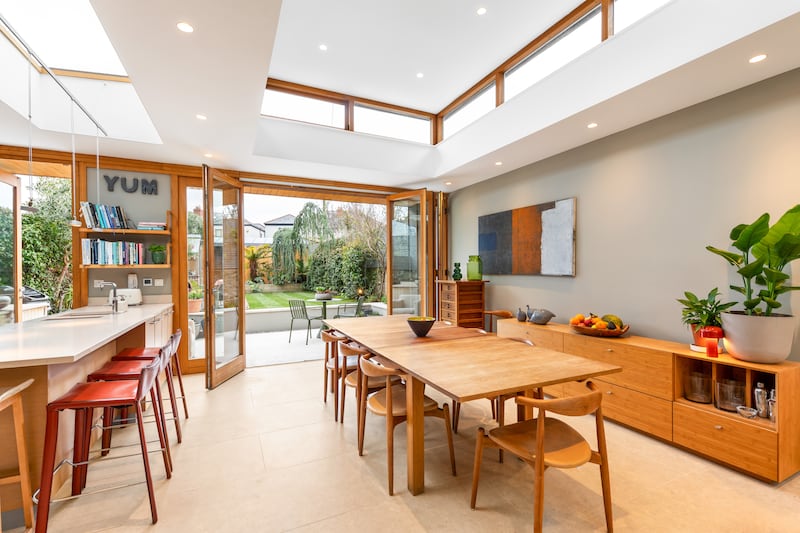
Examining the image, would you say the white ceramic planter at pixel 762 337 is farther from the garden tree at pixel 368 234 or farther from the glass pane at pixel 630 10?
the garden tree at pixel 368 234

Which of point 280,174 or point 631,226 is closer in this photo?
point 631,226

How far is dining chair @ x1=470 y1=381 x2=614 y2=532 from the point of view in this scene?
62.6 inches

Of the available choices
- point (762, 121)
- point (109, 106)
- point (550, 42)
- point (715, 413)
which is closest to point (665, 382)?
point (715, 413)

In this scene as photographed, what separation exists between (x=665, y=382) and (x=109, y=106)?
5562 millimetres

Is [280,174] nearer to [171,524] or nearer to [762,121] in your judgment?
[171,524]

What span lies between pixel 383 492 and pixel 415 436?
40 cm

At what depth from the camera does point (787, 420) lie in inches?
84.4

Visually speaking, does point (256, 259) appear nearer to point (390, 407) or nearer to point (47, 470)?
point (47, 470)

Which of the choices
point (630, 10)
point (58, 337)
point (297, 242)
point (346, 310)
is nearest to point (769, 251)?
point (630, 10)

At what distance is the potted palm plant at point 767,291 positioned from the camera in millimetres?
2121

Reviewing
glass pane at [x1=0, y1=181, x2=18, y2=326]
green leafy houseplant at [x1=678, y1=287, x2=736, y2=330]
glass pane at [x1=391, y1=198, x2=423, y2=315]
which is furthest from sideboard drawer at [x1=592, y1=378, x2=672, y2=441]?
glass pane at [x1=0, y1=181, x2=18, y2=326]

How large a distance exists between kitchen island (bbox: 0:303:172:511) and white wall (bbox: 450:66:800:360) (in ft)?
13.6

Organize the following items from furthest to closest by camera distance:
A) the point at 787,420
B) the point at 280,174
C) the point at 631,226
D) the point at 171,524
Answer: the point at 280,174 → the point at 631,226 → the point at 787,420 → the point at 171,524

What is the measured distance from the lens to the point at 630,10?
2.79 meters
